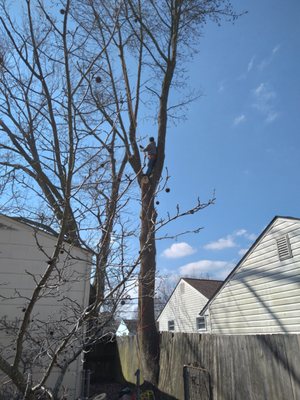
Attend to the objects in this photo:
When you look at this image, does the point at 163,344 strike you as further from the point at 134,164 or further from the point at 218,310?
the point at 218,310

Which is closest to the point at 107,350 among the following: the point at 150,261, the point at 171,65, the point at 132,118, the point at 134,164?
the point at 150,261

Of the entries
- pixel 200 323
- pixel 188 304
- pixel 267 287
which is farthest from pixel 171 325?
pixel 267 287

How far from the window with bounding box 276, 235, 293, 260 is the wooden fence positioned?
13.1 ft

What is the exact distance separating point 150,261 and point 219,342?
2282mm

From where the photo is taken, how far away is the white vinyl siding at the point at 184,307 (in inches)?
730

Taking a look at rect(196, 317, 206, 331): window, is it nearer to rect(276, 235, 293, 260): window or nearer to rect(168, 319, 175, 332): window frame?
rect(168, 319, 175, 332): window frame

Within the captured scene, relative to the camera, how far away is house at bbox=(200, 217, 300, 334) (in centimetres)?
837

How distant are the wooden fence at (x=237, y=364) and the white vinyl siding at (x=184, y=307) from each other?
478 inches

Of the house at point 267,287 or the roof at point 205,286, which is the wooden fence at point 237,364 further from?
the roof at point 205,286

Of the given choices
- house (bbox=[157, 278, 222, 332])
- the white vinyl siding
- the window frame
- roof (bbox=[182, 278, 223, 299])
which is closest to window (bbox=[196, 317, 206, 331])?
house (bbox=[157, 278, 222, 332])

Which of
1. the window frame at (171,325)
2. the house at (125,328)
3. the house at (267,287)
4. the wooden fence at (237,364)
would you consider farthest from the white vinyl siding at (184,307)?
the wooden fence at (237,364)

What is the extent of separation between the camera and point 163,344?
666 cm

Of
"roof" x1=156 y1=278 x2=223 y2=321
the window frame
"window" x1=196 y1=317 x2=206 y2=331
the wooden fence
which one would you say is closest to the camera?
the wooden fence

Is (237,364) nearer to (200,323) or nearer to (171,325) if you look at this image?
(200,323)
